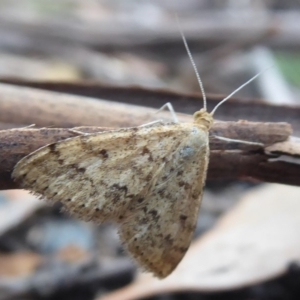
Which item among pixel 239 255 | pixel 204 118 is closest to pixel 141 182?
pixel 204 118

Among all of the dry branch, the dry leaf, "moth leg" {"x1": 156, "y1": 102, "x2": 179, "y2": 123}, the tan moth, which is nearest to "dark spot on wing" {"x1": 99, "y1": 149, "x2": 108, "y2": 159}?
the tan moth

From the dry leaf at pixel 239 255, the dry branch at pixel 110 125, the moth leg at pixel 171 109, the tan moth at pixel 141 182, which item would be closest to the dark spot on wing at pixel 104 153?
the tan moth at pixel 141 182

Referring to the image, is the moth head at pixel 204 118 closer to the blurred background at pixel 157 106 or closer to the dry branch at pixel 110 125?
the dry branch at pixel 110 125

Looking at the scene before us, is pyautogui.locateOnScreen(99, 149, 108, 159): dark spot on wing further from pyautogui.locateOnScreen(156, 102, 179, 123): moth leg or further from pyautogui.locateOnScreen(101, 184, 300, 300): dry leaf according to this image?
pyautogui.locateOnScreen(101, 184, 300, 300): dry leaf

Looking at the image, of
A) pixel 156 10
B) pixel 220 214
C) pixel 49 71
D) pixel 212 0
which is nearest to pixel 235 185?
pixel 220 214

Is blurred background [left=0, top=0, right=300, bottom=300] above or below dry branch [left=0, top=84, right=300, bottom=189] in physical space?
below

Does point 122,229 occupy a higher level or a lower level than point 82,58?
higher

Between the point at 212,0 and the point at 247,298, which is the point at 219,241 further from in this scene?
the point at 212,0

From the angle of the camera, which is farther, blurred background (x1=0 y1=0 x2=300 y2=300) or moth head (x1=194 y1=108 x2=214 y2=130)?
blurred background (x1=0 y1=0 x2=300 y2=300)
